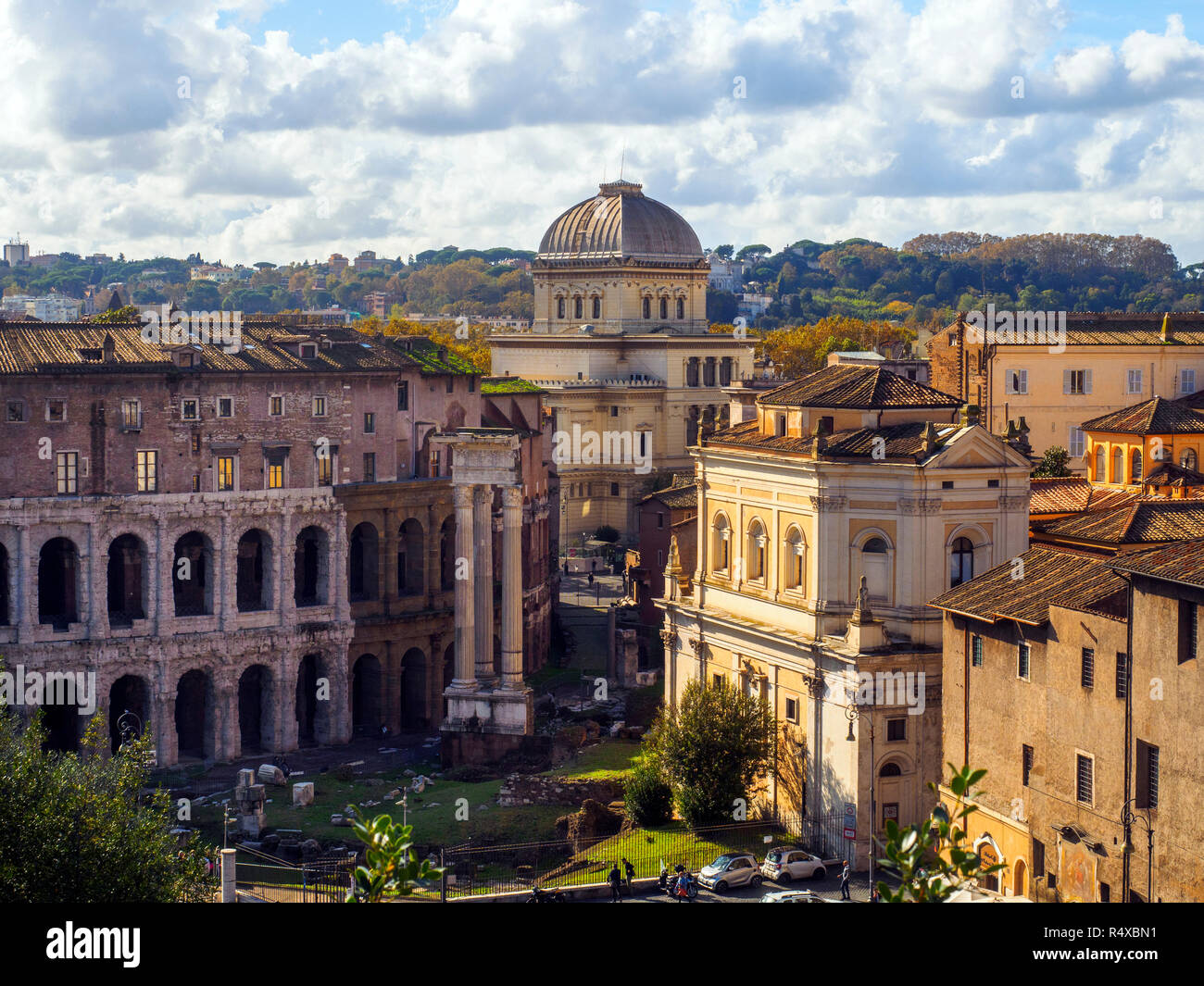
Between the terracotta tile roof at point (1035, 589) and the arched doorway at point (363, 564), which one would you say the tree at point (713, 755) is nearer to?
the terracotta tile roof at point (1035, 589)

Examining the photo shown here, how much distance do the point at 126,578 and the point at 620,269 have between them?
63.0 m

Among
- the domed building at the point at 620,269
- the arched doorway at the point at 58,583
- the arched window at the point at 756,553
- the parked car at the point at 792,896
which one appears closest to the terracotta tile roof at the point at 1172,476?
the arched window at the point at 756,553

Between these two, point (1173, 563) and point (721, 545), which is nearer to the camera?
point (1173, 563)

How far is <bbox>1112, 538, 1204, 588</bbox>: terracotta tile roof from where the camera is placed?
41.9 meters

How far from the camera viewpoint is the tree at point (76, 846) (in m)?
39.9

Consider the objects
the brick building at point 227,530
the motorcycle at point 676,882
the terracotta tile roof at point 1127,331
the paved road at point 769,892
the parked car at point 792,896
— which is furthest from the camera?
the terracotta tile roof at point 1127,331

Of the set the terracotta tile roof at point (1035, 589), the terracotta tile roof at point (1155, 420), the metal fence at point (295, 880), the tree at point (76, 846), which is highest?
the terracotta tile roof at point (1155, 420)

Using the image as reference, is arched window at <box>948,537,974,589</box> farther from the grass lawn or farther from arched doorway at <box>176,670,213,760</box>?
arched doorway at <box>176,670,213,760</box>

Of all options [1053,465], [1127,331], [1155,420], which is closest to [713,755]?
[1155,420]

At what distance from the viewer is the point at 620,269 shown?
131m

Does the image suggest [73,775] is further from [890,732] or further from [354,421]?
[354,421]

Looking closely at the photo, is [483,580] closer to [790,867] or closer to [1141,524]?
[790,867]

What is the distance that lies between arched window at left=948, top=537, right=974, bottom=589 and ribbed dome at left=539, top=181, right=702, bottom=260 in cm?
7655

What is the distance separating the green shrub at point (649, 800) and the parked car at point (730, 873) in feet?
18.6
